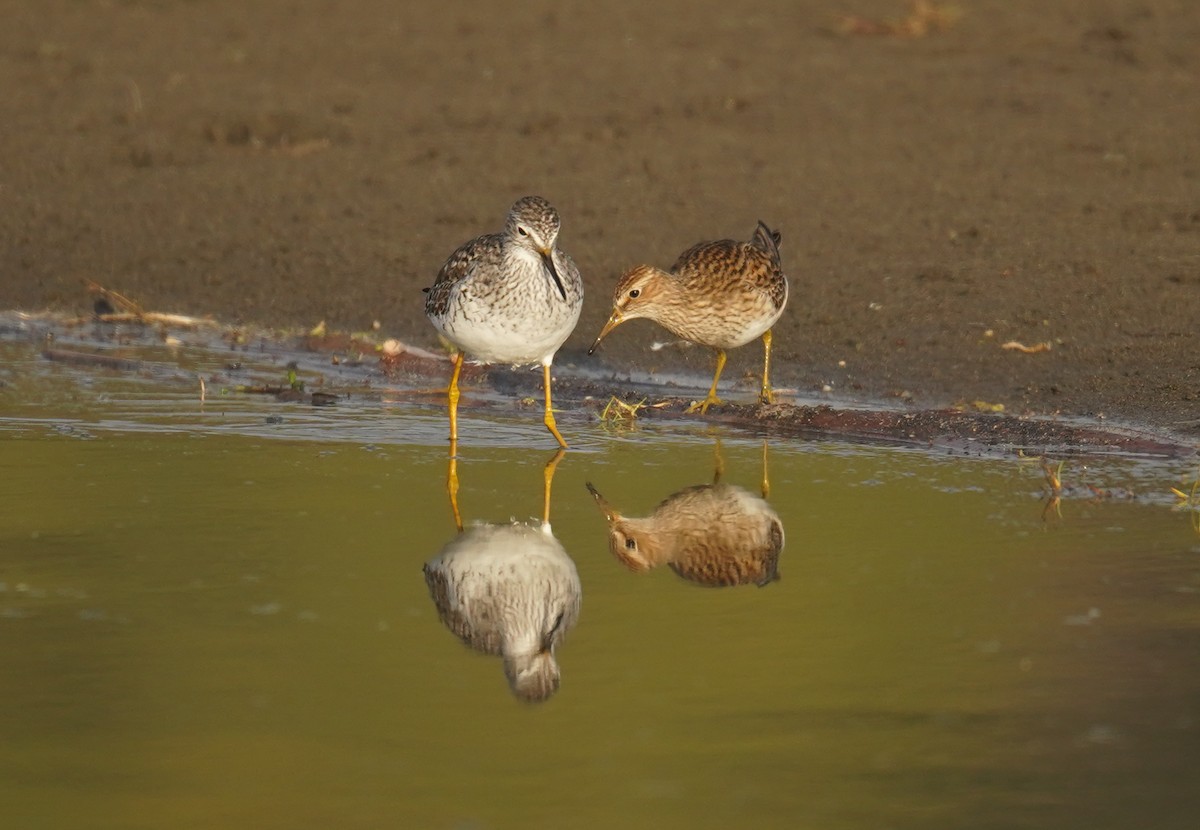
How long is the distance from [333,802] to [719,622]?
1.77 m

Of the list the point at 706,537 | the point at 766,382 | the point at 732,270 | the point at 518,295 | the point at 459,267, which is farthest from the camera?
the point at 732,270

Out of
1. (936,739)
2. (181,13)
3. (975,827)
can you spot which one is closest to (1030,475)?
(936,739)

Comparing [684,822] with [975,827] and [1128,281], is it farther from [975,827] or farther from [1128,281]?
[1128,281]

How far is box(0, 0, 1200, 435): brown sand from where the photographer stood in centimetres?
1073

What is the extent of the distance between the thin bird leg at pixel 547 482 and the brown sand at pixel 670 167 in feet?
6.23

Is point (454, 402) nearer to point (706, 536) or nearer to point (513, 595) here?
point (706, 536)

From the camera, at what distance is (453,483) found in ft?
25.9

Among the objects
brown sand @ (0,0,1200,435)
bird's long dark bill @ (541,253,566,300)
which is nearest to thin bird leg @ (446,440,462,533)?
bird's long dark bill @ (541,253,566,300)

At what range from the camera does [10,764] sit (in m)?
4.98

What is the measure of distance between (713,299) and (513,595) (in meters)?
3.46

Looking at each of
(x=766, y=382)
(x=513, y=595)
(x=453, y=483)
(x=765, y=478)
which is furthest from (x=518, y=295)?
(x=513, y=595)

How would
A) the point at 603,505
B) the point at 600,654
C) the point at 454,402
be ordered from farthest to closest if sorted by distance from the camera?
the point at 454,402 → the point at 603,505 → the point at 600,654

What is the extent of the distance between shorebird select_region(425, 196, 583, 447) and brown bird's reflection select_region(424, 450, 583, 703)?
1.20 m

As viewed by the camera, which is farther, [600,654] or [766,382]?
[766,382]
